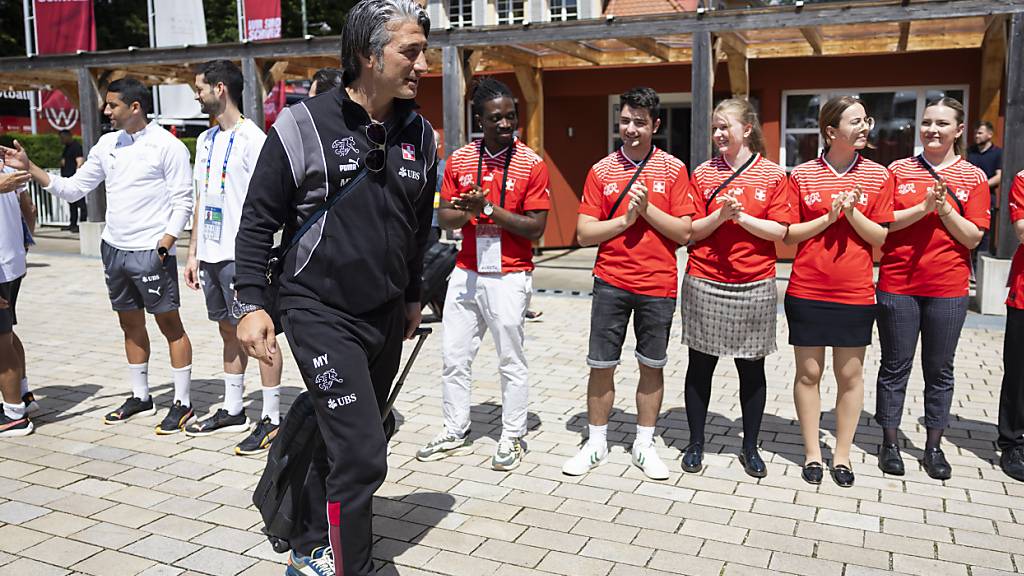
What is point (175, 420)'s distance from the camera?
5.34 metres

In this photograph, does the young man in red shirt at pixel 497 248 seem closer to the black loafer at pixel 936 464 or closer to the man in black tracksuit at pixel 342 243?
the man in black tracksuit at pixel 342 243

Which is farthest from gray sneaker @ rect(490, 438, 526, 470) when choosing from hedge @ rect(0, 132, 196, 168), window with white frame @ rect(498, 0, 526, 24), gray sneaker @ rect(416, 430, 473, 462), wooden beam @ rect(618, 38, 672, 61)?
hedge @ rect(0, 132, 196, 168)

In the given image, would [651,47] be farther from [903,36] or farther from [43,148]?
[43,148]

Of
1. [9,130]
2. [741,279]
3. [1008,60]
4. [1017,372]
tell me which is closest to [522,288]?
[741,279]

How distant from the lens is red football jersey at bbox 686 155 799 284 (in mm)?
4383

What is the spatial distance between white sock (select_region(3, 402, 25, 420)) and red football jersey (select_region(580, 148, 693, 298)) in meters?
3.56

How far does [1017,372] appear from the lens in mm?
4699

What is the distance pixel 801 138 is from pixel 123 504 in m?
11.6

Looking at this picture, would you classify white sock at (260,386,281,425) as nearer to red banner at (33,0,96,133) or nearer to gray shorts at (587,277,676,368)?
gray shorts at (587,277,676,368)

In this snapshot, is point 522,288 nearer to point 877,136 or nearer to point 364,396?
point 364,396

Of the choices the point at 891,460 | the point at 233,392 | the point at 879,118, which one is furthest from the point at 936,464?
the point at 879,118

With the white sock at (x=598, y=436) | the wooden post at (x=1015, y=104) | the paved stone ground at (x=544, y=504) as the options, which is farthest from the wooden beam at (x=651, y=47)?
the white sock at (x=598, y=436)

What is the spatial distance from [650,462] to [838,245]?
56.0 inches

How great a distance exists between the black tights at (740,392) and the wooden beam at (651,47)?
721 cm
